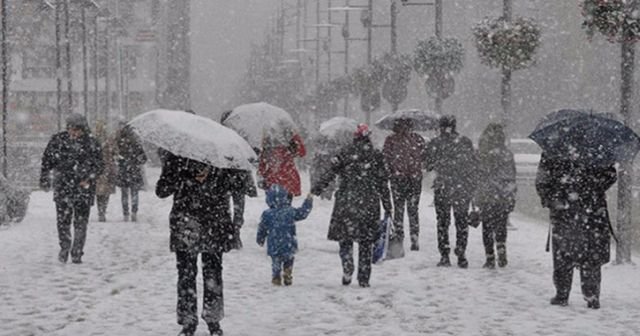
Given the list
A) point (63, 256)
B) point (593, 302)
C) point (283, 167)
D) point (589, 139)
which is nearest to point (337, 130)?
point (283, 167)

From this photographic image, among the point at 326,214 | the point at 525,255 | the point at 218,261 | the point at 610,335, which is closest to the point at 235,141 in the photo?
the point at 218,261

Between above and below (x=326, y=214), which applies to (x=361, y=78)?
above

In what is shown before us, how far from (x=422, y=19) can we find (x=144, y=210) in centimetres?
7173

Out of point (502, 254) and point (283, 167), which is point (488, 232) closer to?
point (502, 254)

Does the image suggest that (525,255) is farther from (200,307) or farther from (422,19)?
(422,19)

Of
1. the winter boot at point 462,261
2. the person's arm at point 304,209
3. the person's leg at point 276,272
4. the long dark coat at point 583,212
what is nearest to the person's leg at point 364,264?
the person's arm at point 304,209

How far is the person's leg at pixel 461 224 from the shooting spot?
13.0 m

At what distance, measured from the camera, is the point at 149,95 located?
94.9 meters

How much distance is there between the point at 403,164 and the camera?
573 inches

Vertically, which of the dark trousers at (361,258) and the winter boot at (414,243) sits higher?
the dark trousers at (361,258)

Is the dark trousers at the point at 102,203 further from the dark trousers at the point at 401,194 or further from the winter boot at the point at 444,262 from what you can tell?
the winter boot at the point at 444,262

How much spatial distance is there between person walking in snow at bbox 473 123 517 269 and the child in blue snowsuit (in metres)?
2.41

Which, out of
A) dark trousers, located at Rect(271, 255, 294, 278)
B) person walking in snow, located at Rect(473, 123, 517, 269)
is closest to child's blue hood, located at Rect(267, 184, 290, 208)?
dark trousers, located at Rect(271, 255, 294, 278)

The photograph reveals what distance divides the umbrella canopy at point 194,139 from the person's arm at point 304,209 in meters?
2.73
